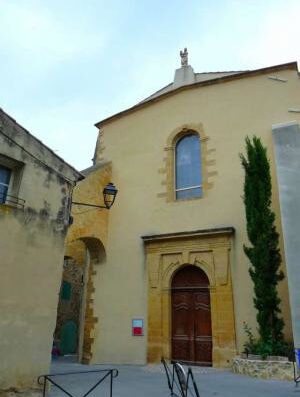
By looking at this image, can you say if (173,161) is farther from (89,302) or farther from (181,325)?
(89,302)

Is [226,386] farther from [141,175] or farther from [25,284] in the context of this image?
[141,175]

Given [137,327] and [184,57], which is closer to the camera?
[137,327]

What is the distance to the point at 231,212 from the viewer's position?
32.3 ft

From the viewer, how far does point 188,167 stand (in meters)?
11.2

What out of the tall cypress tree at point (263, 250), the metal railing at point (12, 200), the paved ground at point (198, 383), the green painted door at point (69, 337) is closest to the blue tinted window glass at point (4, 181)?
the metal railing at point (12, 200)

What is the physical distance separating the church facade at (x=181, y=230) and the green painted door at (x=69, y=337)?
3.20 m

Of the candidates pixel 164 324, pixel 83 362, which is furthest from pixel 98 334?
pixel 164 324

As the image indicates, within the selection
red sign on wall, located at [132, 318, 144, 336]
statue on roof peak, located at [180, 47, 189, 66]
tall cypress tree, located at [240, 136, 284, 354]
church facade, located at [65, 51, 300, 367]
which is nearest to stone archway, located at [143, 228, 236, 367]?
church facade, located at [65, 51, 300, 367]

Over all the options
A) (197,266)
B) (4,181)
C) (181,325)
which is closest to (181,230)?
(197,266)

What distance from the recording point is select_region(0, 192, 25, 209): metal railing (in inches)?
235

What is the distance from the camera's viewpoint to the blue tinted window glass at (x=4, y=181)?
6002mm

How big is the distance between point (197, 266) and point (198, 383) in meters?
3.44

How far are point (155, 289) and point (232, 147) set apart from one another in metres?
4.54

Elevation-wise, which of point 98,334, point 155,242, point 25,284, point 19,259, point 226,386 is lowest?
point 226,386
